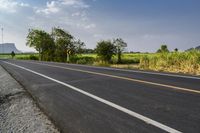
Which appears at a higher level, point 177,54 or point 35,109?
point 177,54

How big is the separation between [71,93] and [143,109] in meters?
3.10

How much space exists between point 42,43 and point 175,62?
164 ft

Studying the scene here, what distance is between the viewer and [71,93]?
812 centimetres

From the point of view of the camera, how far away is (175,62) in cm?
1742

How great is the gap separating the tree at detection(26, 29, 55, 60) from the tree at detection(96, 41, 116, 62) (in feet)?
35.5

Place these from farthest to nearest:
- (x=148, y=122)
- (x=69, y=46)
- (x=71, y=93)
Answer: (x=69, y=46) → (x=71, y=93) → (x=148, y=122)

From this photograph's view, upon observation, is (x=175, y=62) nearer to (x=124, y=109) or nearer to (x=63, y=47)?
(x=124, y=109)

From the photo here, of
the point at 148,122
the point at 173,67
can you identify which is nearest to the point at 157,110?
the point at 148,122

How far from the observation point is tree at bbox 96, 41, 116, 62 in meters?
55.4

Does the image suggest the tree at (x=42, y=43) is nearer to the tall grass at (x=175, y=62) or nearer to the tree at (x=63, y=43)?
the tree at (x=63, y=43)

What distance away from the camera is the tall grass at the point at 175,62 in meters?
15.2

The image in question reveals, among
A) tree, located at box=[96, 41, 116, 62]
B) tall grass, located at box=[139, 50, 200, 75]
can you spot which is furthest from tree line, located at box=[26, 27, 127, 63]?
tall grass, located at box=[139, 50, 200, 75]

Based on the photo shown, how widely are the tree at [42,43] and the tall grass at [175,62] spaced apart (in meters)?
41.8

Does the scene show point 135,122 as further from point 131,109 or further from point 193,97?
point 193,97
